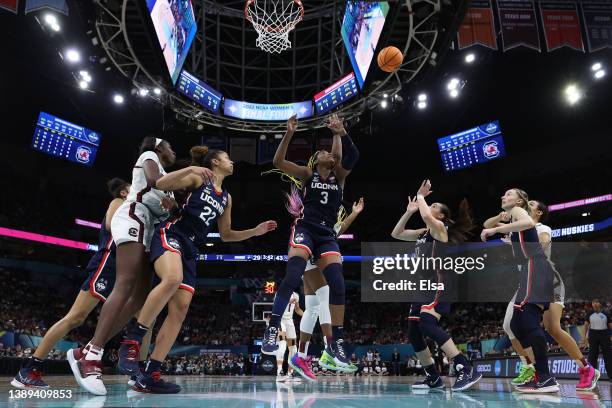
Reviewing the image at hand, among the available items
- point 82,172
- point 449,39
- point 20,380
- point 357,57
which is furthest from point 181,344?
point 20,380

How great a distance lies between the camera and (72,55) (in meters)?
16.9

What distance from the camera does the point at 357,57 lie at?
586 inches

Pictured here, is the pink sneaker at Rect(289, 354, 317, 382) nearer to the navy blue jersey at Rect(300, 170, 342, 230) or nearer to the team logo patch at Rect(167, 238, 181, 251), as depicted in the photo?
the navy blue jersey at Rect(300, 170, 342, 230)

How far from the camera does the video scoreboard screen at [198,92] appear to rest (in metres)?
16.5

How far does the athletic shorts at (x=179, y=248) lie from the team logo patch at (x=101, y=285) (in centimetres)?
113

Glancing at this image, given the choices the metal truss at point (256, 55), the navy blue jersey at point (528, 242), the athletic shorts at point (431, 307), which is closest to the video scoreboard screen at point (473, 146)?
the metal truss at point (256, 55)

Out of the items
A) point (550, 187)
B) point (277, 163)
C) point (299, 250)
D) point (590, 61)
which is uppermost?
point (590, 61)

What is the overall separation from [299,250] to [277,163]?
0.96 metres

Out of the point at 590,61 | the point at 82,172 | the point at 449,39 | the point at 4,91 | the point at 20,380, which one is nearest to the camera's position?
the point at 20,380

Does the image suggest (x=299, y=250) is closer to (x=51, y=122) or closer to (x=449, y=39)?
(x=449, y=39)

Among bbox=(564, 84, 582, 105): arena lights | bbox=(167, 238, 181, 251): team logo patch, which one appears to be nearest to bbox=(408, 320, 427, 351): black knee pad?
bbox=(167, 238, 181, 251): team logo patch

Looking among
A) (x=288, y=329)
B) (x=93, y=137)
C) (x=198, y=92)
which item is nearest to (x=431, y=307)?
(x=288, y=329)

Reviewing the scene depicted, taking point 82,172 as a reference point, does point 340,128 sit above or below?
below

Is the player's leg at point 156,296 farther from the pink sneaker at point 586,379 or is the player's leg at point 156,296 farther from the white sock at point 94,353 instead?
the pink sneaker at point 586,379
